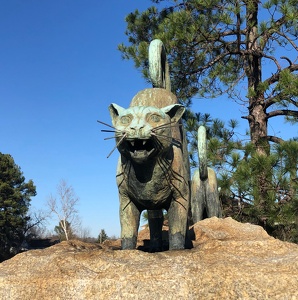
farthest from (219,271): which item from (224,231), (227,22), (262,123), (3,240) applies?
(3,240)

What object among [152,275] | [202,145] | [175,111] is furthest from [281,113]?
[152,275]

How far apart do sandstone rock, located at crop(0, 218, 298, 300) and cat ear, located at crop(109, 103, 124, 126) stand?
91 cm

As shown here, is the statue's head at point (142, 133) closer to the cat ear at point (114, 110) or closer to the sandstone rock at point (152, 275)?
the cat ear at point (114, 110)

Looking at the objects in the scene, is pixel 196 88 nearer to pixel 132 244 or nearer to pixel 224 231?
pixel 224 231

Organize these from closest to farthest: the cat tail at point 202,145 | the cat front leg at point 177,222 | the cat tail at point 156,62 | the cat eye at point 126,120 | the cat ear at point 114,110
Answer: the cat eye at point 126,120
the cat ear at point 114,110
the cat front leg at point 177,222
the cat tail at point 156,62
the cat tail at point 202,145

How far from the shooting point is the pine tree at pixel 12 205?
19.6m

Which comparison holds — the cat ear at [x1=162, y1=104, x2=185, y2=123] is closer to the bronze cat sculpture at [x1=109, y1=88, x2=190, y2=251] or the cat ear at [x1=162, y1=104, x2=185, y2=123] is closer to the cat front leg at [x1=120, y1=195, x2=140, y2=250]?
the bronze cat sculpture at [x1=109, y1=88, x2=190, y2=251]

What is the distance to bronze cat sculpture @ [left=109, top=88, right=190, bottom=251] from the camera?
2512 mm

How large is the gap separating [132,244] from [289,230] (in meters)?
3.93

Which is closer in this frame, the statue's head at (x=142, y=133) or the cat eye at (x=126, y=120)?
the statue's head at (x=142, y=133)

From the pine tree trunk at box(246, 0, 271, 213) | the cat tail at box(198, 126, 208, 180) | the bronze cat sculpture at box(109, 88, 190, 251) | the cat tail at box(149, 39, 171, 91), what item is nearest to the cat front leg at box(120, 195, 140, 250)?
the bronze cat sculpture at box(109, 88, 190, 251)

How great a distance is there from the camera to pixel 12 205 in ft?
65.3

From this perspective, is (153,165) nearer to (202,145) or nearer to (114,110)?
(114,110)

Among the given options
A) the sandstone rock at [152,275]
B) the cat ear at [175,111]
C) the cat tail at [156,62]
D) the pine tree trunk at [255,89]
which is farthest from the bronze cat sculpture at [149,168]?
the pine tree trunk at [255,89]
